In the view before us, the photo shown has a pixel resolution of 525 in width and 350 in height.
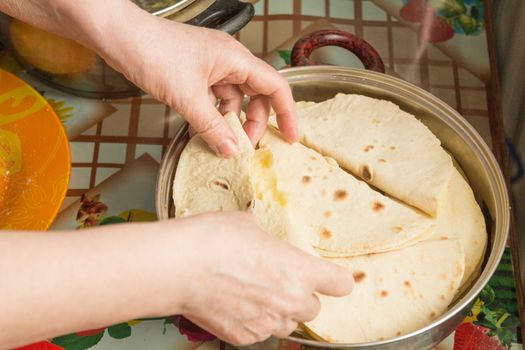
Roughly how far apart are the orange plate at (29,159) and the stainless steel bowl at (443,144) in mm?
199

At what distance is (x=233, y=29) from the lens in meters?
1.10

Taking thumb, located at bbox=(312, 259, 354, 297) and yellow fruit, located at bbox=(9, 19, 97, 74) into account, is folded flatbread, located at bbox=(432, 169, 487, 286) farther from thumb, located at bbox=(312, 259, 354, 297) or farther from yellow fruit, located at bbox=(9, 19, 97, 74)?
yellow fruit, located at bbox=(9, 19, 97, 74)

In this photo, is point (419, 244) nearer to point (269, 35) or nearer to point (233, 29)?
point (233, 29)

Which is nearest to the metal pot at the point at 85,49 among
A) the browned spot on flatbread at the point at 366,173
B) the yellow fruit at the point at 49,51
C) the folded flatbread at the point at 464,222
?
the yellow fruit at the point at 49,51

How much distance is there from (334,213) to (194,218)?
36 cm

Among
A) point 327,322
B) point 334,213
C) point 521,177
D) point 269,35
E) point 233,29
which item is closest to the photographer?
point 327,322

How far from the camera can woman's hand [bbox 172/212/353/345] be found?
676mm

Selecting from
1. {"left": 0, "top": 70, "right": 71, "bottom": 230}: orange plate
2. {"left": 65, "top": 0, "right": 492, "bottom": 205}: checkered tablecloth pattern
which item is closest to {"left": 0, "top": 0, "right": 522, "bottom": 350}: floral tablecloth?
{"left": 65, "top": 0, "right": 492, "bottom": 205}: checkered tablecloth pattern

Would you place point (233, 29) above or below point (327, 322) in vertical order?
above

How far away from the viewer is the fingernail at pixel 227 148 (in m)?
0.95

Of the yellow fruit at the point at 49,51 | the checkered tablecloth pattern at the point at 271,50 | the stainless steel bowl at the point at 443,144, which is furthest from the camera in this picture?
the checkered tablecloth pattern at the point at 271,50

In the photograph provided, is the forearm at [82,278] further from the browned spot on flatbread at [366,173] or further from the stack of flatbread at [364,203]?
the browned spot on flatbread at [366,173]

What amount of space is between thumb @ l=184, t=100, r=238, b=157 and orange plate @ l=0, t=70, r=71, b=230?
264 mm

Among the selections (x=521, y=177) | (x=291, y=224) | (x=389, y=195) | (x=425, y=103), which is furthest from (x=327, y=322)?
(x=521, y=177)
